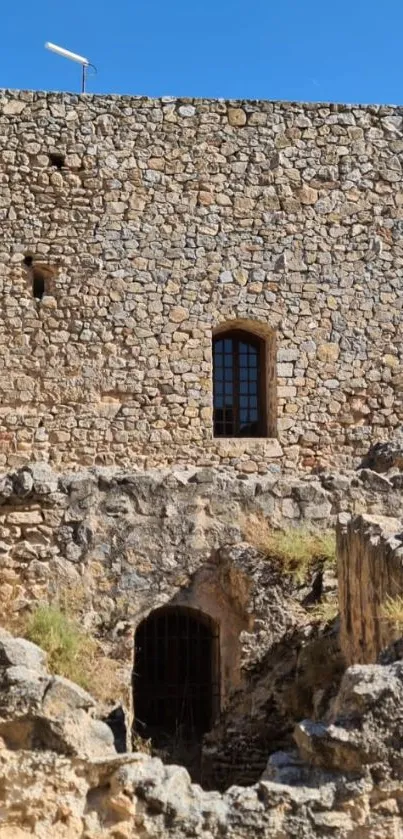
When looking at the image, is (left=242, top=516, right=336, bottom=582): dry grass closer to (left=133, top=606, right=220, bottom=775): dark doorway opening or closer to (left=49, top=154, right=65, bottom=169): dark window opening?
(left=133, top=606, right=220, bottom=775): dark doorway opening

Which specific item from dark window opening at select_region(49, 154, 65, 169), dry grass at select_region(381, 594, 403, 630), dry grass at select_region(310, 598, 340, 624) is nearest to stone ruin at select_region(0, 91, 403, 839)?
dark window opening at select_region(49, 154, 65, 169)

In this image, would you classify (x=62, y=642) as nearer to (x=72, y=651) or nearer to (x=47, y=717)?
(x=72, y=651)

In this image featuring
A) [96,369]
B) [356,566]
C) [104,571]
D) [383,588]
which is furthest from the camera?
[96,369]

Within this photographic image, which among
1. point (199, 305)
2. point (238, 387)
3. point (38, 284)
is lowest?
point (238, 387)

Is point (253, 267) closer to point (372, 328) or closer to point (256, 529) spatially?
point (372, 328)

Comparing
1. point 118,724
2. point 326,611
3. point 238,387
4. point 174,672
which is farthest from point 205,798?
point 238,387

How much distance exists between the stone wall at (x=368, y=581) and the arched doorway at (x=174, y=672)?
2151 millimetres

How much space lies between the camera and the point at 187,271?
45.0ft

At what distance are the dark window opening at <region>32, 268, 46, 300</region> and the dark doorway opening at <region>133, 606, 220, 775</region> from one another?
515 cm

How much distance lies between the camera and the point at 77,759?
14.6ft

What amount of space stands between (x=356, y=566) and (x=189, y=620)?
108 inches

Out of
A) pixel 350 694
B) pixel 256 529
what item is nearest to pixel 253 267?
pixel 256 529

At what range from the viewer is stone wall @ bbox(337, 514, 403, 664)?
22.6 feet

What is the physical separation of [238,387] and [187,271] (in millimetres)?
1765
